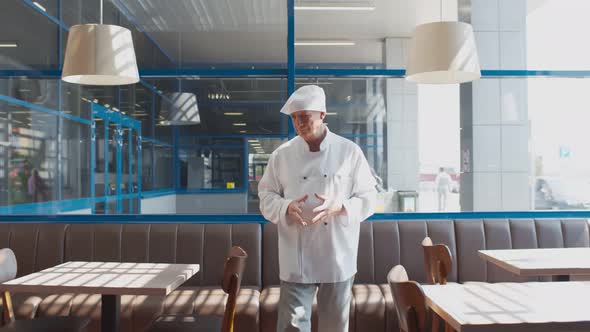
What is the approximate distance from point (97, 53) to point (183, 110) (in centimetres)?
157

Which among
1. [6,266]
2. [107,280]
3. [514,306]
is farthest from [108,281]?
[514,306]

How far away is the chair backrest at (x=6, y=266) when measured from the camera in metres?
2.90

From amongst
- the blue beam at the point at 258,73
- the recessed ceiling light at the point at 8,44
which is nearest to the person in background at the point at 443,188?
the blue beam at the point at 258,73

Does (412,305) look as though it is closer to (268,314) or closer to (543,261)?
(543,261)

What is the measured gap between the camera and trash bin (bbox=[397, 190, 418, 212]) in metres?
4.69

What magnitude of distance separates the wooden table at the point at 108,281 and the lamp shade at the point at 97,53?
121 cm

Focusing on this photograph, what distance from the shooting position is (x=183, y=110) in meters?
4.78

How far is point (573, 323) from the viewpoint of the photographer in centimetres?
179

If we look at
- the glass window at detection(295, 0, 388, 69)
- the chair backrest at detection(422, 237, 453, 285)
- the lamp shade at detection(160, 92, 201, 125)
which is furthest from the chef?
the lamp shade at detection(160, 92, 201, 125)

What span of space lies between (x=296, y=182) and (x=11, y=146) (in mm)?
3631

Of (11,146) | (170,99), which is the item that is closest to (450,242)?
(170,99)

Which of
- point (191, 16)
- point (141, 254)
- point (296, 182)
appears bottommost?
point (141, 254)

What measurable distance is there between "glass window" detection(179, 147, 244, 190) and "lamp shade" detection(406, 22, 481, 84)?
2.17 meters

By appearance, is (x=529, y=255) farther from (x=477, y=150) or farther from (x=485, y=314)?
(x=477, y=150)
